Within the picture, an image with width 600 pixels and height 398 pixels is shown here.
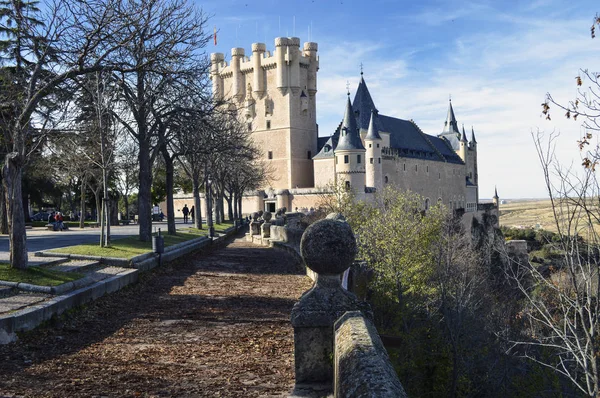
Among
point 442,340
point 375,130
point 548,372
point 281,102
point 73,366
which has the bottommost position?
point 548,372

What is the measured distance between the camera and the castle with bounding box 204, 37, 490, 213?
69.4 metres

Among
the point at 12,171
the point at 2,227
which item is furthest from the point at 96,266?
the point at 2,227

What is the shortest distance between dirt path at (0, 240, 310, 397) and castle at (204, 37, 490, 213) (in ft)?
185

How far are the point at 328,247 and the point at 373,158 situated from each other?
65.7 m

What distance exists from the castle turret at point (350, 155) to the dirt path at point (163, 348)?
54.2 m

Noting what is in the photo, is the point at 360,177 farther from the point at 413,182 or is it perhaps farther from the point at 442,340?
the point at 442,340

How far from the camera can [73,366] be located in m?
6.37

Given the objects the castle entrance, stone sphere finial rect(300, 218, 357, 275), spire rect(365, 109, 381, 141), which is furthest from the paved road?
the castle entrance

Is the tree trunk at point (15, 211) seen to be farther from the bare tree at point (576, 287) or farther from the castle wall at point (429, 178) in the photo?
the castle wall at point (429, 178)

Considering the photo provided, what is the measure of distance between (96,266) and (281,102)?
65.5 m

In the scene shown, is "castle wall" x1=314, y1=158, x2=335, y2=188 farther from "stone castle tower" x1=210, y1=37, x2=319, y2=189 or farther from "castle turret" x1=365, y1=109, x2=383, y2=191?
"castle turret" x1=365, y1=109, x2=383, y2=191

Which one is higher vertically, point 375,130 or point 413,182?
point 375,130

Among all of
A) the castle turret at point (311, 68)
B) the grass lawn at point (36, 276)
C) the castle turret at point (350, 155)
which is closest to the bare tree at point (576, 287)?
the grass lawn at point (36, 276)

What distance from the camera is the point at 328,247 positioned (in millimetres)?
5105
